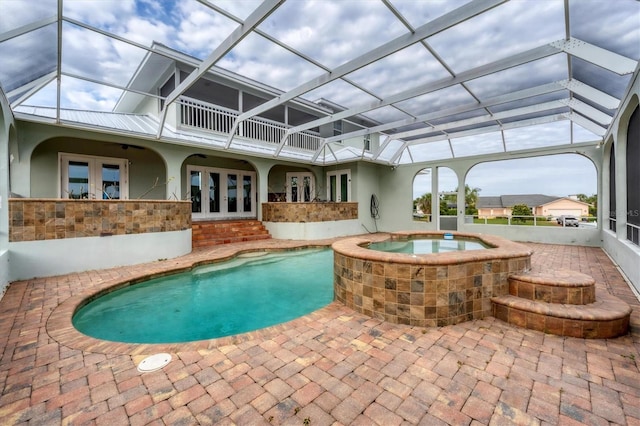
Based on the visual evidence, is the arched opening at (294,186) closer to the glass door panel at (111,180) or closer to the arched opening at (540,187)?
the glass door panel at (111,180)

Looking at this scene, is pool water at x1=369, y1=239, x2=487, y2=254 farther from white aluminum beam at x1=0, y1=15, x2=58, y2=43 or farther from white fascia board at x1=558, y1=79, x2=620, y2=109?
white aluminum beam at x1=0, y1=15, x2=58, y2=43

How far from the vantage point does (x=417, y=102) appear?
23.0ft

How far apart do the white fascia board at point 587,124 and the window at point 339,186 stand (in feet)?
23.6

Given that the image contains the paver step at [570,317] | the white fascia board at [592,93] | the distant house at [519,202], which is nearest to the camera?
the paver step at [570,317]

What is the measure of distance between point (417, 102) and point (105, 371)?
7.54m

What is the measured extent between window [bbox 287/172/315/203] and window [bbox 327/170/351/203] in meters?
0.83

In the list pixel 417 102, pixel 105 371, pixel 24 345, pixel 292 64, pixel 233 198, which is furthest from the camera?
pixel 233 198

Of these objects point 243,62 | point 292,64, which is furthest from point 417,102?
point 243,62

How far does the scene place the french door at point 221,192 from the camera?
35.2 ft

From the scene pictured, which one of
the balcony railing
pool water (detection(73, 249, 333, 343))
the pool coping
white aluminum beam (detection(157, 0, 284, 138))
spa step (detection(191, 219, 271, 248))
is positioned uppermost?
the balcony railing

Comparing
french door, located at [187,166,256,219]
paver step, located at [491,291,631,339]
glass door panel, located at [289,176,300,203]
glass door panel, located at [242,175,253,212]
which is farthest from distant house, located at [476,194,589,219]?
paver step, located at [491,291,631,339]

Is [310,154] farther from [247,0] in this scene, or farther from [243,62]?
[247,0]

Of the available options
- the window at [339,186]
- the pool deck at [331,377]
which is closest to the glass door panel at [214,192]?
the window at [339,186]

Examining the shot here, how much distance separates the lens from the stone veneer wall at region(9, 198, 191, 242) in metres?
5.02
